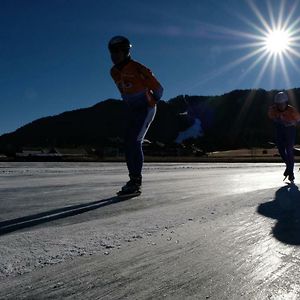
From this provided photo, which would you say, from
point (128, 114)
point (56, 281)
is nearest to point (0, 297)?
point (56, 281)

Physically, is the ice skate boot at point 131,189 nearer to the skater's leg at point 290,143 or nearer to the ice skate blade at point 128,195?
the ice skate blade at point 128,195

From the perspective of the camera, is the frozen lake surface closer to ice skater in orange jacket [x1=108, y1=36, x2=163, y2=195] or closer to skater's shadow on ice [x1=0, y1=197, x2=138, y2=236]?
skater's shadow on ice [x1=0, y1=197, x2=138, y2=236]

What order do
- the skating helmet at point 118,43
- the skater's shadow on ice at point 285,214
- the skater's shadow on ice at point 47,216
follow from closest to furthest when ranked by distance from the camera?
the skater's shadow on ice at point 285,214
the skater's shadow on ice at point 47,216
the skating helmet at point 118,43

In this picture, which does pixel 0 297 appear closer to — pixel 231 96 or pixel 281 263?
pixel 281 263

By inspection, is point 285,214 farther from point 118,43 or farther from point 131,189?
point 118,43

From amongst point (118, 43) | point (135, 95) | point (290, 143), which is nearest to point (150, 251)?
point (135, 95)

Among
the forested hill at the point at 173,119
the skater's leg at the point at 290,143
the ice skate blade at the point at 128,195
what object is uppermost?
the forested hill at the point at 173,119

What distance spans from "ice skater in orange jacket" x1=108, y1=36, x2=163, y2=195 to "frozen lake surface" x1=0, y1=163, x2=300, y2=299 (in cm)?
133

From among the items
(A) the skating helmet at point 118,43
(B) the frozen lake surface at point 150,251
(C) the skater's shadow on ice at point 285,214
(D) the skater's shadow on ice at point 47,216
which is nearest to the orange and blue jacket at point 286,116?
(C) the skater's shadow on ice at point 285,214

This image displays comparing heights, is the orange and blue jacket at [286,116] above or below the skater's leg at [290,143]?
above

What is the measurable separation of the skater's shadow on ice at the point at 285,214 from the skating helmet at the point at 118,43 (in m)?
2.12

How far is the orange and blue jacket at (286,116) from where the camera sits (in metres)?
7.10

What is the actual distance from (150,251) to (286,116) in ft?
19.0

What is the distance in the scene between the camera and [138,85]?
184 inches
